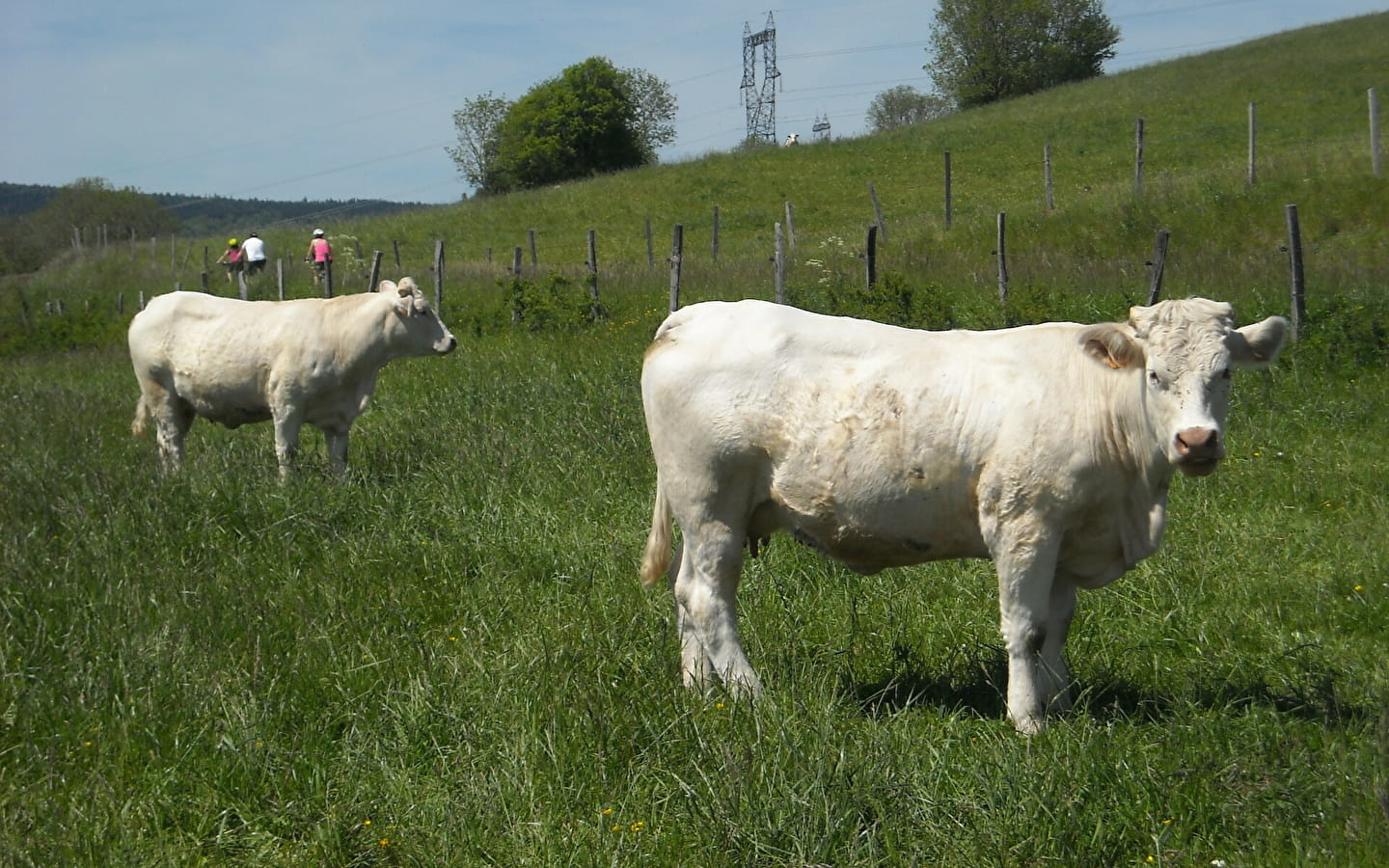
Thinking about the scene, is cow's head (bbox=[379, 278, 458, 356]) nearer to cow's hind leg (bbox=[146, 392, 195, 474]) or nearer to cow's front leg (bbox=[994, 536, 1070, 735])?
cow's hind leg (bbox=[146, 392, 195, 474])

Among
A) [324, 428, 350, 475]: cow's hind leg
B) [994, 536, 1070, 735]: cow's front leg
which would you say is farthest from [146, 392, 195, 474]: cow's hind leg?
[994, 536, 1070, 735]: cow's front leg

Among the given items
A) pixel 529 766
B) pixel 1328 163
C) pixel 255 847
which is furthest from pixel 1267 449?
pixel 1328 163

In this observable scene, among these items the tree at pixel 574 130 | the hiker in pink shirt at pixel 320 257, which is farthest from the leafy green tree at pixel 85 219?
the hiker in pink shirt at pixel 320 257

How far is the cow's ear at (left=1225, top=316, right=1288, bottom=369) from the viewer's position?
4508mm

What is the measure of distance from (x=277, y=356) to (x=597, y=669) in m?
6.49

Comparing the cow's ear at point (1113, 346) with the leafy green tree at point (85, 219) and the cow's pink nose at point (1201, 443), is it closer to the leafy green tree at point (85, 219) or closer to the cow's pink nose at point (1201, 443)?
the cow's pink nose at point (1201, 443)

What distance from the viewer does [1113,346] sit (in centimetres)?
476

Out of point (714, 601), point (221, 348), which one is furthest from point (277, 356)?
point (714, 601)

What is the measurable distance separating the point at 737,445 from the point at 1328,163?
71.8 ft

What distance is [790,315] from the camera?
17.6 feet

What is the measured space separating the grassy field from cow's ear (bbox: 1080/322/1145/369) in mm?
1350

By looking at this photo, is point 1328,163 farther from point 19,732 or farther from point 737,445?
point 19,732

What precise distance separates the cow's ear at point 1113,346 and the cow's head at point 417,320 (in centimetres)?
713

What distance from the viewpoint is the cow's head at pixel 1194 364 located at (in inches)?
171
